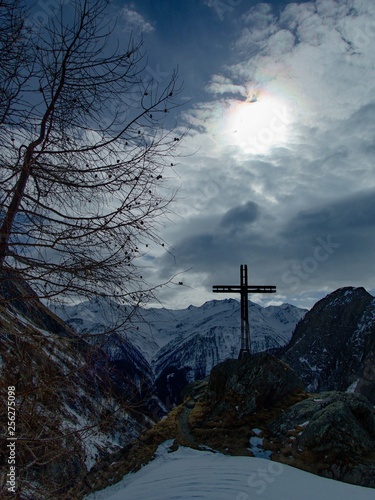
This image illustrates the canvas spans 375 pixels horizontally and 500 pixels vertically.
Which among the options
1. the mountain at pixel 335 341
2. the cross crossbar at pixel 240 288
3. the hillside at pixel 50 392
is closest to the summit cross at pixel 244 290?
the cross crossbar at pixel 240 288

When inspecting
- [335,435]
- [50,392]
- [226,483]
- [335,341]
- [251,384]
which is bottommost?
[226,483]

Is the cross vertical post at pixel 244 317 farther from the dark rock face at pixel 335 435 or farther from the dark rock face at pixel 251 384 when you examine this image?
the dark rock face at pixel 335 435

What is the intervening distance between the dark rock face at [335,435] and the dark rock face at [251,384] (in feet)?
5.38

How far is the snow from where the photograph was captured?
846 centimetres

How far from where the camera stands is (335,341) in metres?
167

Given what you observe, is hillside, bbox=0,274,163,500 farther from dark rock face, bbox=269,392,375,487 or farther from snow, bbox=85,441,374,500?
dark rock face, bbox=269,392,375,487

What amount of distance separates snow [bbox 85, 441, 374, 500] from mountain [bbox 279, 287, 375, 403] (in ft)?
448

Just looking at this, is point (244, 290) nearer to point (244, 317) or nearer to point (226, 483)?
point (244, 317)

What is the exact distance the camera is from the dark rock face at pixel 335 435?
10.3 metres

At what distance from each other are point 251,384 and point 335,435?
5.36 meters

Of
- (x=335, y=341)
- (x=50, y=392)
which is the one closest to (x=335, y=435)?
(x=50, y=392)

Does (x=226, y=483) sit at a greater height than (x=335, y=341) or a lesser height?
lesser

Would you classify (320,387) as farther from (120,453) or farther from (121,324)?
(121,324)

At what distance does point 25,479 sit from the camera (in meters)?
3.15
